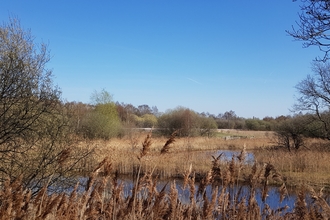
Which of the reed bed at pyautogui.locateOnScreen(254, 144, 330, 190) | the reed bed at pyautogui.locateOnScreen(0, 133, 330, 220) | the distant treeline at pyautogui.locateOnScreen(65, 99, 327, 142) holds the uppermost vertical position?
the distant treeline at pyautogui.locateOnScreen(65, 99, 327, 142)

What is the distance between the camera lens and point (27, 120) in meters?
9.79

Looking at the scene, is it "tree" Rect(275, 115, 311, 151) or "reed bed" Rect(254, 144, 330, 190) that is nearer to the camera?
"reed bed" Rect(254, 144, 330, 190)

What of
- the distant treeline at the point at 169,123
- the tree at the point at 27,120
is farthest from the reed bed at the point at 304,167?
the tree at the point at 27,120

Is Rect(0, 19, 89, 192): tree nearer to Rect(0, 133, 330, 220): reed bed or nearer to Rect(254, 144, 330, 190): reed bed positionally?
Rect(0, 133, 330, 220): reed bed

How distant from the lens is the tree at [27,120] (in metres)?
9.38

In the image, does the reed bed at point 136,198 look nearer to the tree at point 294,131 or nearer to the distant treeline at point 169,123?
the distant treeline at point 169,123

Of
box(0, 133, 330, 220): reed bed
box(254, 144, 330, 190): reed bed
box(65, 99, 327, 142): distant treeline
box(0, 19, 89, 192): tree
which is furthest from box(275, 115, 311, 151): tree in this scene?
box(0, 133, 330, 220): reed bed

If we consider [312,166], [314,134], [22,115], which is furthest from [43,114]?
[314,134]

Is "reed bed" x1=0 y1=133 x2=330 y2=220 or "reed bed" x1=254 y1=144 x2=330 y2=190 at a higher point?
"reed bed" x1=0 y1=133 x2=330 y2=220

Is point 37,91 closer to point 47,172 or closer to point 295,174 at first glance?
point 47,172

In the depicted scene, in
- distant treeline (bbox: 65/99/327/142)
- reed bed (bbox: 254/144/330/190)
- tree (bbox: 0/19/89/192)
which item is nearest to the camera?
tree (bbox: 0/19/89/192)

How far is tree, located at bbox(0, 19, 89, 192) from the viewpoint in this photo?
369 inches

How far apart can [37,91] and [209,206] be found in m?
9.43

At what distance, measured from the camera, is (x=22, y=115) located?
9750 millimetres
